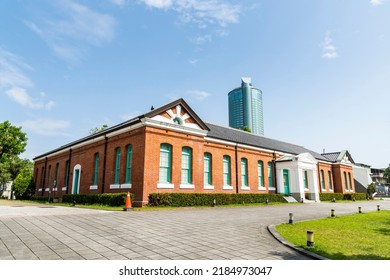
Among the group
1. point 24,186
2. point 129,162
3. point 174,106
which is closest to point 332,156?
point 174,106

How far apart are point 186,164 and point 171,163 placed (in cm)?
148

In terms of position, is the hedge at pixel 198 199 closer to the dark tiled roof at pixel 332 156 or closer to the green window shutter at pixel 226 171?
the green window shutter at pixel 226 171

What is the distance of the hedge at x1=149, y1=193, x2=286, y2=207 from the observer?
1577 centimetres

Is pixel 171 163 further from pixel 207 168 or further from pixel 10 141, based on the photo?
pixel 10 141

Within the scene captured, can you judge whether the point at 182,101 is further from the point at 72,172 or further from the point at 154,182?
the point at 72,172

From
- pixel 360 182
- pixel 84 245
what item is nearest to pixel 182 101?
pixel 84 245

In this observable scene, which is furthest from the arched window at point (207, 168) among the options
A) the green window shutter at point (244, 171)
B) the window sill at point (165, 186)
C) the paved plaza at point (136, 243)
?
the paved plaza at point (136, 243)

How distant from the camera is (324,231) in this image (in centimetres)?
812

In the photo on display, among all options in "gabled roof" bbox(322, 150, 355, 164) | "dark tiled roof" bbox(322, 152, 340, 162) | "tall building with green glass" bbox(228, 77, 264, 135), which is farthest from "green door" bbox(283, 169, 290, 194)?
"tall building with green glass" bbox(228, 77, 264, 135)

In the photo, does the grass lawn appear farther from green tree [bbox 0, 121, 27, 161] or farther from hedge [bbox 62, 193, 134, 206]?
green tree [bbox 0, 121, 27, 161]

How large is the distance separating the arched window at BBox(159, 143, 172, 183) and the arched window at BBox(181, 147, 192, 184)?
1.19 metres

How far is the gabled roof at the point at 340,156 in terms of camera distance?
119 ft

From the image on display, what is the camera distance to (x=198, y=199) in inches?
690
